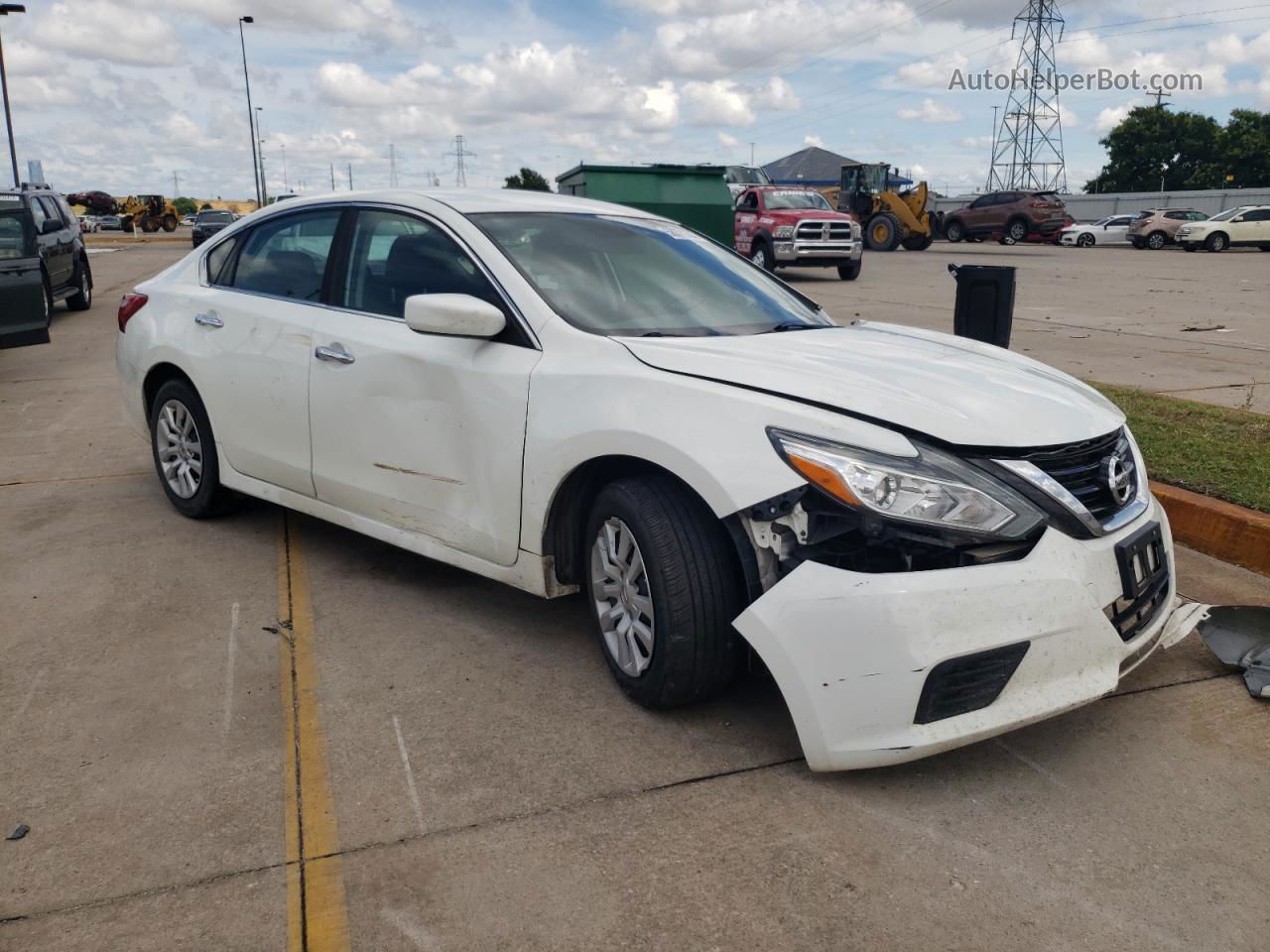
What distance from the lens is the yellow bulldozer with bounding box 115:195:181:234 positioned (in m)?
63.0

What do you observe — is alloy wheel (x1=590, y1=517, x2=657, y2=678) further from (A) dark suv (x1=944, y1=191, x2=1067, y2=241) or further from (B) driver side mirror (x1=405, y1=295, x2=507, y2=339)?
(A) dark suv (x1=944, y1=191, x2=1067, y2=241)

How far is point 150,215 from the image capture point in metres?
63.6

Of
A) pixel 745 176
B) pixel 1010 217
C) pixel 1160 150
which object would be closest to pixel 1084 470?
pixel 745 176

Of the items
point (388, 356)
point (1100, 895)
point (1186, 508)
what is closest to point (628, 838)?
point (1100, 895)

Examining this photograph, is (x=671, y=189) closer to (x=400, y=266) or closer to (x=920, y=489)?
(x=400, y=266)

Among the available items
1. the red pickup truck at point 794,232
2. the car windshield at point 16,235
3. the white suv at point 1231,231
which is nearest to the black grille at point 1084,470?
the car windshield at point 16,235

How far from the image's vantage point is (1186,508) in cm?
500

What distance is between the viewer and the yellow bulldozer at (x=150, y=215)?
207 feet

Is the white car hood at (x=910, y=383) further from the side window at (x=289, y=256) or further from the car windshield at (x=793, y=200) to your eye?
the car windshield at (x=793, y=200)

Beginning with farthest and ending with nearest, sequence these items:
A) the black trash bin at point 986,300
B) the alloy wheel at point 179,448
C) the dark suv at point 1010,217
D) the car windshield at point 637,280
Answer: the dark suv at point 1010,217
the black trash bin at point 986,300
the alloy wheel at point 179,448
the car windshield at point 637,280

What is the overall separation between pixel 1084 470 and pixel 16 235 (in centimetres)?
1004

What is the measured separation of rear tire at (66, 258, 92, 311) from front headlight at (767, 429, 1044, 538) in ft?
50.7

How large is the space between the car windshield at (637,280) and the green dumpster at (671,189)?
45.4 feet

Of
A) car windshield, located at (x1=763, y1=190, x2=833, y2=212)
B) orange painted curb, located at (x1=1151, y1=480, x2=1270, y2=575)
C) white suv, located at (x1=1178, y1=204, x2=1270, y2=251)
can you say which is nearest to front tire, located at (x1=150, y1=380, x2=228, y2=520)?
orange painted curb, located at (x1=1151, y1=480, x2=1270, y2=575)
